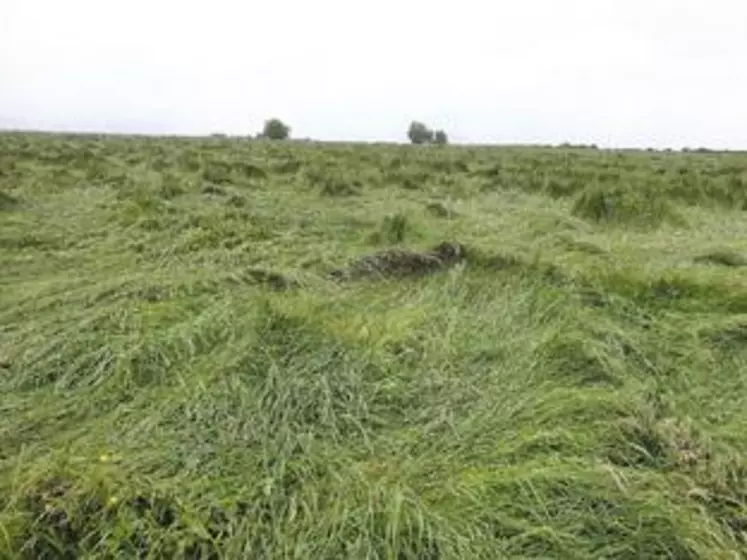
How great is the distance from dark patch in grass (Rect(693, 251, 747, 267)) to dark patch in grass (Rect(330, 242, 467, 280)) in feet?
6.35

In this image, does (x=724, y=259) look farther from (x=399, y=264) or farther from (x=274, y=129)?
(x=274, y=129)

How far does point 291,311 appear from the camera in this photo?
159 inches

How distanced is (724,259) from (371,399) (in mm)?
3991

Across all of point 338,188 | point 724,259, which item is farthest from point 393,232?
point 338,188

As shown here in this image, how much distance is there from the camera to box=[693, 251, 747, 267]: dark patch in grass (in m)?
6.20

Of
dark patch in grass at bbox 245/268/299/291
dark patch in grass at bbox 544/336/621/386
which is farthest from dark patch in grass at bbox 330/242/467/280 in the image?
dark patch in grass at bbox 544/336/621/386

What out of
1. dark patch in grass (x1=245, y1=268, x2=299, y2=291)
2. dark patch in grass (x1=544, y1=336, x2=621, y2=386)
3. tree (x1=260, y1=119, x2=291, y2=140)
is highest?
dark patch in grass (x1=544, y1=336, x2=621, y2=386)

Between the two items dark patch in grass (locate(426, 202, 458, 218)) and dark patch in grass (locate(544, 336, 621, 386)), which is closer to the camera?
dark patch in grass (locate(544, 336, 621, 386))

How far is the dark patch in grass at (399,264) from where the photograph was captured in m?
5.27

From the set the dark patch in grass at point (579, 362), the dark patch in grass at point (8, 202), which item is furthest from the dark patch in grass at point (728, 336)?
the dark patch in grass at point (8, 202)

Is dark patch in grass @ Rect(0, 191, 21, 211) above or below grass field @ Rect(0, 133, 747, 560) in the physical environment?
below

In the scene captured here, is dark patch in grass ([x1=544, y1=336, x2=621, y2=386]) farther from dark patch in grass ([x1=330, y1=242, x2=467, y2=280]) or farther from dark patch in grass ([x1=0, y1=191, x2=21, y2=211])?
dark patch in grass ([x1=0, y1=191, x2=21, y2=211])

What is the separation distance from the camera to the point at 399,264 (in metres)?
5.40

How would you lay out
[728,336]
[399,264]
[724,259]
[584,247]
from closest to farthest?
Result: [728,336]
[399,264]
[724,259]
[584,247]
